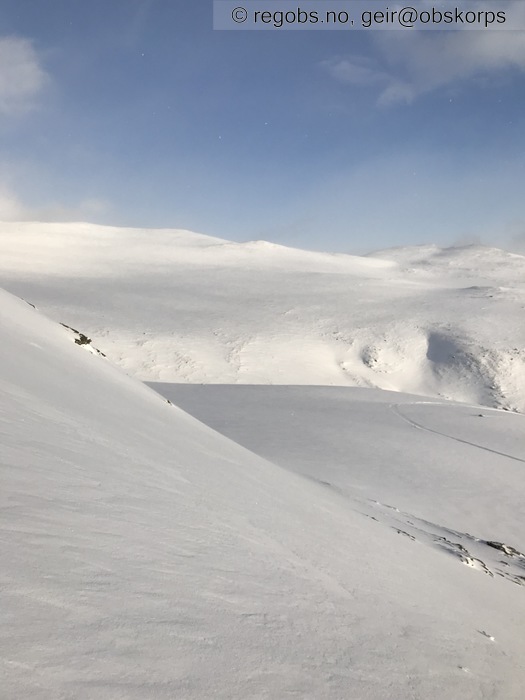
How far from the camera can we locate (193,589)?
240 centimetres

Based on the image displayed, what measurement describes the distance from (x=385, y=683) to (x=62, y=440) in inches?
99.6

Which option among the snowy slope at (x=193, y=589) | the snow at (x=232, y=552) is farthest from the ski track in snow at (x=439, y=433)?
the snowy slope at (x=193, y=589)

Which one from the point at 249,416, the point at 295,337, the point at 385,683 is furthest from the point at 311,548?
the point at 295,337

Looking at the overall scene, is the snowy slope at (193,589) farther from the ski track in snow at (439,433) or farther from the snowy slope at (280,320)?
the snowy slope at (280,320)

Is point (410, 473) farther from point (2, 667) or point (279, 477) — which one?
point (2, 667)

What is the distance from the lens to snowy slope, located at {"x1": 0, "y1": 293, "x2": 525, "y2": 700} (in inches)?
69.1

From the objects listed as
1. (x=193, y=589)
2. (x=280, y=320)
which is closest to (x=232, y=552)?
(x=193, y=589)

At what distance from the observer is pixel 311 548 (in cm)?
388

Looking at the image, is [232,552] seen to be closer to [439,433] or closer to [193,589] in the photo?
[193,589]

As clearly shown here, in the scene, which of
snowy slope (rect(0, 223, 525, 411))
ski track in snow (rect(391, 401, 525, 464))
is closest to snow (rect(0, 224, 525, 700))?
ski track in snow (rect(391, 401, 525, 464))

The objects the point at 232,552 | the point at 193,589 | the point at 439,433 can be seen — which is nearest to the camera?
the point at 193,589

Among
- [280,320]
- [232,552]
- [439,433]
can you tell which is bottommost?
[439,433]

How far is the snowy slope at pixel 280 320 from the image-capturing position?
26.8m

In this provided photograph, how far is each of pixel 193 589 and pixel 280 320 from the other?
31.1 meters
